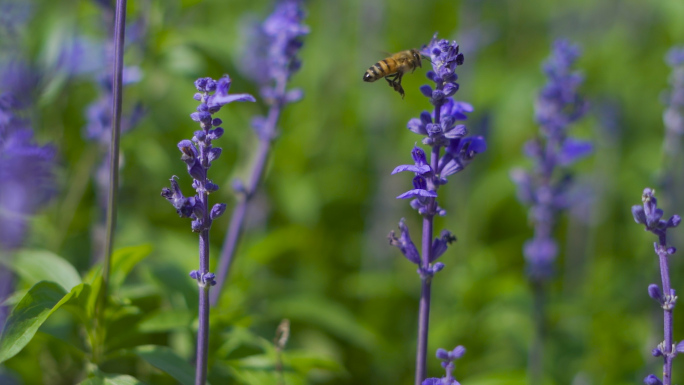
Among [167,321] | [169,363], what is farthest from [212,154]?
[167,321]

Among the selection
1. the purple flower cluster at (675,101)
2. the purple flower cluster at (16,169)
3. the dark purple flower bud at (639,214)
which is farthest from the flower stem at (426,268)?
the purple flower cluster at (675,101)

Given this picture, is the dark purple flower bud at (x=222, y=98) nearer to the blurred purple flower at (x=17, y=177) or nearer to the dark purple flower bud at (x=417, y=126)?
the dark purple flower bud at (x=417, y=126)

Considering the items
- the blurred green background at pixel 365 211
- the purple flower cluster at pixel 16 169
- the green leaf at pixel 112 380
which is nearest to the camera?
the green leaf at pixel 112 380

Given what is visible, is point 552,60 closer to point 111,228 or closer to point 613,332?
point 613,332

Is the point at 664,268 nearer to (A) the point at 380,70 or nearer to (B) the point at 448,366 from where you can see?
(B) the point at 448,366

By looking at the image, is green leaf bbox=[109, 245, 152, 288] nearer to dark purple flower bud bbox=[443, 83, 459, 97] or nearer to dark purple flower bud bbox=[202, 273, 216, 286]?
dark purple flower bud bbox=[202, 273, 216, 286]

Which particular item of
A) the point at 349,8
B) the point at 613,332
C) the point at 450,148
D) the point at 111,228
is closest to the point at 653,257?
the point at 613,332
